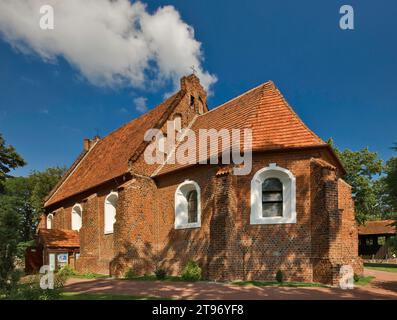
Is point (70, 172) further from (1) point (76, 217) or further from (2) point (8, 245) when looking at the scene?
(2) point (8, 245)

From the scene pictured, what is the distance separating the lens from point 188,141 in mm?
21562

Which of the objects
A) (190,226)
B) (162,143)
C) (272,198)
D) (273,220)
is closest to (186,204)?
(190,226)

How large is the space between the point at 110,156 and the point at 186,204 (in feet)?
32.6

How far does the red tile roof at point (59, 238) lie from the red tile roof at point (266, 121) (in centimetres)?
894

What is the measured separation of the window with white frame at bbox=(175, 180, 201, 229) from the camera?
18469 millimetres

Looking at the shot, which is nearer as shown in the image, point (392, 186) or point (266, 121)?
point (392, 186)

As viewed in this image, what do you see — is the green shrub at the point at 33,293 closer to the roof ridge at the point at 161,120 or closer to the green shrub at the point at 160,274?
the green shrub at the point at 160,274

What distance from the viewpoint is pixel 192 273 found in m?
16.2

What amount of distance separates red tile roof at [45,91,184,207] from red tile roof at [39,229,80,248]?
119 inches

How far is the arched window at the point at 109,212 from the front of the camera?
2245cm

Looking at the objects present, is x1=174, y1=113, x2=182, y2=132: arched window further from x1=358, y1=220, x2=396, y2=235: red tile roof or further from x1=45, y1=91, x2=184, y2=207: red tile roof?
x1=358, y1=220, x2=396, y2=235: red tile roof

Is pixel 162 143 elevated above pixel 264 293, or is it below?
above

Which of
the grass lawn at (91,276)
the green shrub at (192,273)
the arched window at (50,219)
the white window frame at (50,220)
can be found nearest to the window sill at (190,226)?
the green shrub at (192,273)
